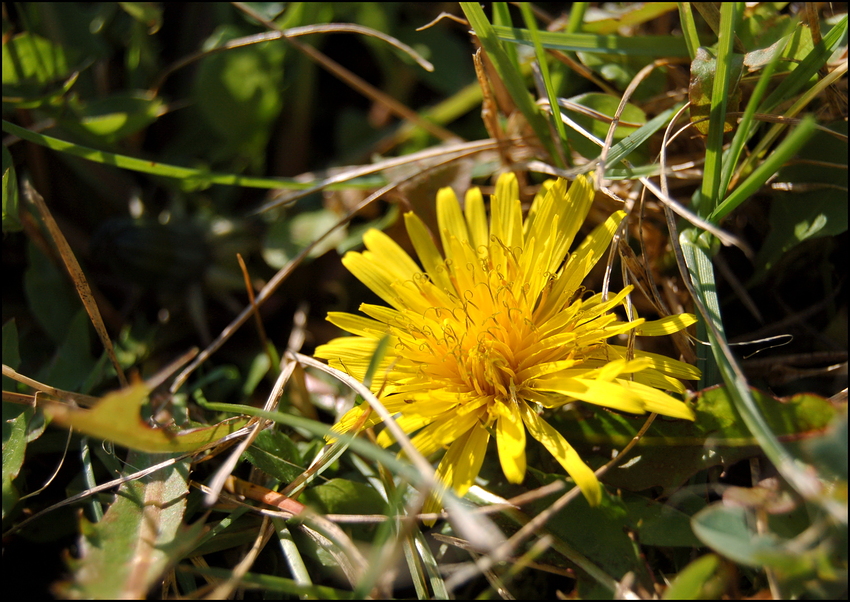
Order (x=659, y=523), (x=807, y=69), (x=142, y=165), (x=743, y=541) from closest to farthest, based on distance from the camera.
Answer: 1. (x=743, y=541)
2. (x=659, y=523)
3. (x=807, y=69)
4. (x=142, y=165)

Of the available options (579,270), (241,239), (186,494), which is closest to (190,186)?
(241,239)

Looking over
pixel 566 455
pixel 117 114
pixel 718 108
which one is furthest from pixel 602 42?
pixel 117 114

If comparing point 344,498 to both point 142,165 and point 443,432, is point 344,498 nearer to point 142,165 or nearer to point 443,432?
point 443,432

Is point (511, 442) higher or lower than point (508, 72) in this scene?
lower

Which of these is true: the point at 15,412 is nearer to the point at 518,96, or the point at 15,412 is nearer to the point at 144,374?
the point at 144,374

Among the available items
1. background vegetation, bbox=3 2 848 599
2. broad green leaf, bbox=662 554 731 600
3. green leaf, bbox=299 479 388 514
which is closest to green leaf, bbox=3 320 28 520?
background vegetation, bbox=3 2 848 599

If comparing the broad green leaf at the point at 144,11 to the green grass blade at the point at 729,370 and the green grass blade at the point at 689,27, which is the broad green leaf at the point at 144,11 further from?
the green grass blade at the point at 729,370

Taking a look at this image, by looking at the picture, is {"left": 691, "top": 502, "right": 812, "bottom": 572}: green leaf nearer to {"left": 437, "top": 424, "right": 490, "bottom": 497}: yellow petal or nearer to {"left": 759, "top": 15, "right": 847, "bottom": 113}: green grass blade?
{"left": 437, "top": 424, "right": 490, "bottom": 497}: yellow petal

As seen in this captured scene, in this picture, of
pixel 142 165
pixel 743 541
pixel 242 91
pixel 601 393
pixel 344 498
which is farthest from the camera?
pixel 242 91
